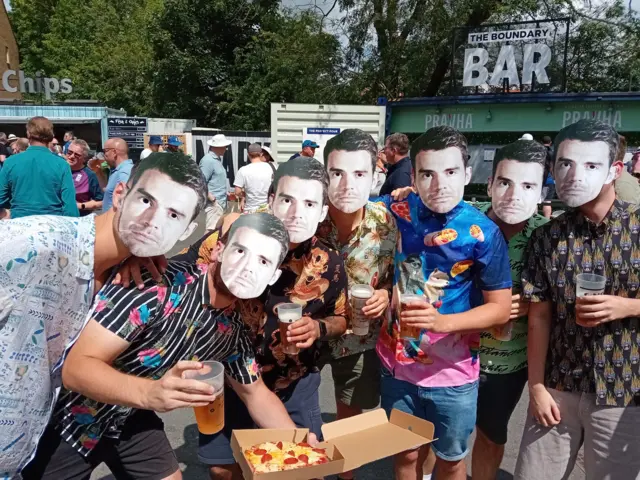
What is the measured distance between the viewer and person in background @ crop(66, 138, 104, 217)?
703 cm

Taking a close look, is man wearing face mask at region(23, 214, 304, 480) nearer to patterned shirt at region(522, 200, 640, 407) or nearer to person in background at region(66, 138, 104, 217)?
patterned shirt at region(522, 200, 640, 407)

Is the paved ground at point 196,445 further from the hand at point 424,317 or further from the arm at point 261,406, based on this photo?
the hand at point 424,317

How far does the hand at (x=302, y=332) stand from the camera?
225 centimetres

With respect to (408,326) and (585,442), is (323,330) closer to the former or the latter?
(408,326)

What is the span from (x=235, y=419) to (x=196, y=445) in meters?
1.47

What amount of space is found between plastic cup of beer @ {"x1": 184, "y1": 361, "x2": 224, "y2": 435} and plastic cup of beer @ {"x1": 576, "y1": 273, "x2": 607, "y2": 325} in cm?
146

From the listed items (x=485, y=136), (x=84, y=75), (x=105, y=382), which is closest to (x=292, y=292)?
(x=105, y=382)

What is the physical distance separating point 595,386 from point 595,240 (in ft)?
2.04


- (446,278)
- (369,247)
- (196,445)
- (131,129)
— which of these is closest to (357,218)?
(369,247)

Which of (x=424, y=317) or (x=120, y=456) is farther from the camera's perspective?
(x=424, y=317)

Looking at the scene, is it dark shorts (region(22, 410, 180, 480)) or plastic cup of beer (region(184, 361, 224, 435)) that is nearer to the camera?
plastic cup of beer (region(184, 361, 224, 435))

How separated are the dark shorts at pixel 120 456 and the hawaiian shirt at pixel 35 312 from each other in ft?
0.69

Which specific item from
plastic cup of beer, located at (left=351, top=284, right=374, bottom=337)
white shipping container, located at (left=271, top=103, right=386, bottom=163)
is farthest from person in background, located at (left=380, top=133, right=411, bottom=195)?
white shipping container, located at (left=271, top=103, right=386, bottom=163)

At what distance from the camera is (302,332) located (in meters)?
2.26
